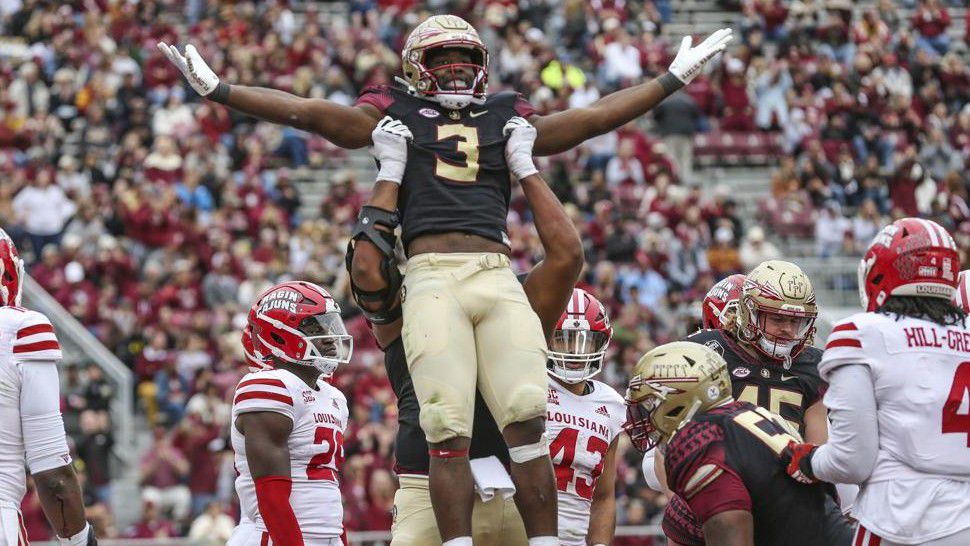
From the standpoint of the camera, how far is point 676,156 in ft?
77.1

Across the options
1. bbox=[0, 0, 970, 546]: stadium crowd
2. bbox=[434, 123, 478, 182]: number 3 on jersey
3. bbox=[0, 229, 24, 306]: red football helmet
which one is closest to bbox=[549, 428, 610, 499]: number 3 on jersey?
bbox=[434, 123, 478, 182]: number 3 on jersey

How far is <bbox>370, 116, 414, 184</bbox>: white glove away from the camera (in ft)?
22.7

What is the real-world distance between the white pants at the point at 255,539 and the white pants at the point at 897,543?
236 cm

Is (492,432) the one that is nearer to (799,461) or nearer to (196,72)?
(799,461)

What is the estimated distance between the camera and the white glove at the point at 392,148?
6.91m

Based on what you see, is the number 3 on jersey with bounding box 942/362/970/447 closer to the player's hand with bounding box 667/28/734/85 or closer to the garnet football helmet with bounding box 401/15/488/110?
the player's hand with bounding box 667/28/734/85

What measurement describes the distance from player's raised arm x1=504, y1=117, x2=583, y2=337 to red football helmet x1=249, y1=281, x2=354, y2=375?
92cm

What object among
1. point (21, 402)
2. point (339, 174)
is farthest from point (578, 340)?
point (339, 174)

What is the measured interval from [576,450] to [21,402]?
2658 mm

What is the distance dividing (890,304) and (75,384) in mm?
12746

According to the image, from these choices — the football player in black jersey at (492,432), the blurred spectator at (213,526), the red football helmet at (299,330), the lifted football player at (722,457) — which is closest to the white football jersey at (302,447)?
the red football helmet at (299,330)

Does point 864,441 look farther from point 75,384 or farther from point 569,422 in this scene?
point 75,384

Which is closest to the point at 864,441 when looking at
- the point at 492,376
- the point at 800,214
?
the point at 492,376

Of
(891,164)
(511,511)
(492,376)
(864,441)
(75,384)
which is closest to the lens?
(864,441)
